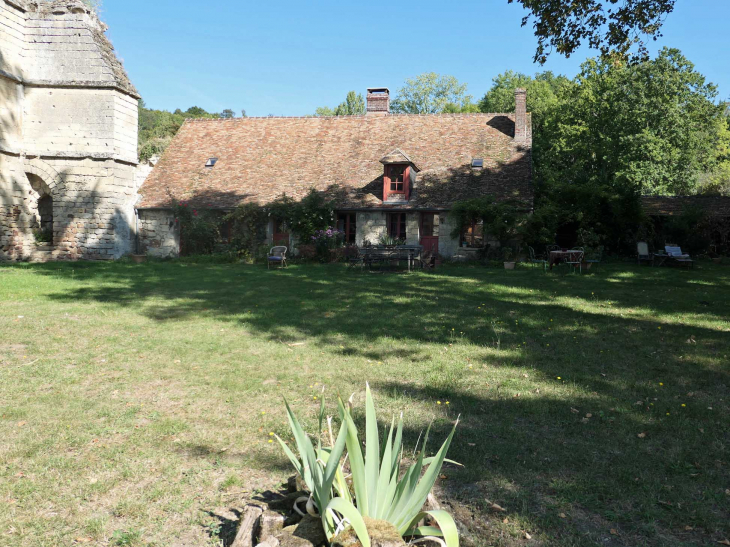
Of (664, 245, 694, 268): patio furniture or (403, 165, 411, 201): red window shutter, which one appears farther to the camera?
(403, 165, 411, 201): red window shutter

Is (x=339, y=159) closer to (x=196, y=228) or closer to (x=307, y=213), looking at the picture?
(x=307, y=213)

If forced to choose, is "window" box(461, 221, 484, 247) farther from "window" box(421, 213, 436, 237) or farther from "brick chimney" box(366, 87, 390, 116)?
"brick chimney" box(366, 87, 390, 116)

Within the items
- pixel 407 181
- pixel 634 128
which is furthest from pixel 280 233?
pixel 634 128

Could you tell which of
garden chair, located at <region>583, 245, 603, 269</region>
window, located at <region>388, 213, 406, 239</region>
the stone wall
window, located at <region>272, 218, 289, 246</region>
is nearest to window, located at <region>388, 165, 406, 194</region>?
window, located at <region>388, 213, 406, 239</region>

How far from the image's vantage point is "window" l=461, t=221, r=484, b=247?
834 inches

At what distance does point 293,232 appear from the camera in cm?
2166

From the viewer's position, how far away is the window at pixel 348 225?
22594mm

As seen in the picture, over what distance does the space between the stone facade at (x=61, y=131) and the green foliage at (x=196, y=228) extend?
8.21ft

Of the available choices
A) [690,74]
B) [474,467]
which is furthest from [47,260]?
[690,74]

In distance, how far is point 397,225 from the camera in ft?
72.4

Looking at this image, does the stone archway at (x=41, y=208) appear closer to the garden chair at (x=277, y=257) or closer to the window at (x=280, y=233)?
the window at (x=280, y=233)

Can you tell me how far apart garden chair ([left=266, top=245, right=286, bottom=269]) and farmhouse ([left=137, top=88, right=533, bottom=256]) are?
7.17ft

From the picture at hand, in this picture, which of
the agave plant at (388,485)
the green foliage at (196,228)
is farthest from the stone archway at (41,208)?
the agave plant at (388,485)

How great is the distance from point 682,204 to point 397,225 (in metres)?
15.2
